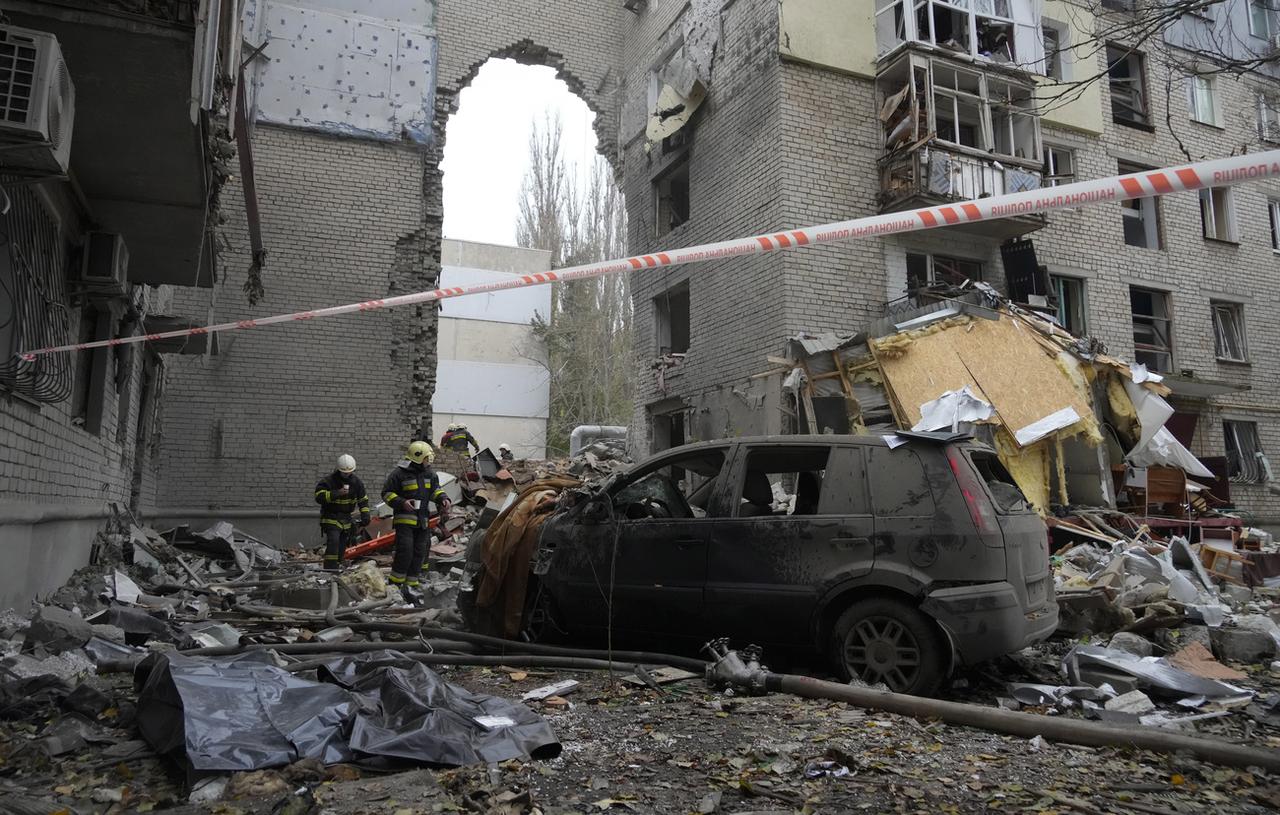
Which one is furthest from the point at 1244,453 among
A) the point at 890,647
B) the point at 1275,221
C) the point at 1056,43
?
the point at 890,647

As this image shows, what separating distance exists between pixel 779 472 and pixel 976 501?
1266mm

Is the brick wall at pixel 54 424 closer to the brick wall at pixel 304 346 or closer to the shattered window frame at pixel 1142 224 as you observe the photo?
the brick wall at pixel 304 346

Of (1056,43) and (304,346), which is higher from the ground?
(1056,43)

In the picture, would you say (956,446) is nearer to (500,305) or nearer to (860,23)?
(860,23)

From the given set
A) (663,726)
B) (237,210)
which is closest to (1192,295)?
(663,726)

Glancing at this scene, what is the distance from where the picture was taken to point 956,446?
482 cm

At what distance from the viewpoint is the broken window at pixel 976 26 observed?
14.8m

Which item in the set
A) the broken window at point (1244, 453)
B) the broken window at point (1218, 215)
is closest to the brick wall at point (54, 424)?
the broken window at point (1244, 453)

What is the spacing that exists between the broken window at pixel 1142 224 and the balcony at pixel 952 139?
11.9 ft

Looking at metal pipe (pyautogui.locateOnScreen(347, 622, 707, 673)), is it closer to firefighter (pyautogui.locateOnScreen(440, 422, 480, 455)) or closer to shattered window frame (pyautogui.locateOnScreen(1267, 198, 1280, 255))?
firefighter (pyautogui.locateOnScreen(440, 422, 480, 455))

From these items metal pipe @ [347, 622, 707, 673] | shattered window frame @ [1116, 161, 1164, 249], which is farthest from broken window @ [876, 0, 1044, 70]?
metal pipe @ [347, 622, 707, 673]

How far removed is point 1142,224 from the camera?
57.5 ft

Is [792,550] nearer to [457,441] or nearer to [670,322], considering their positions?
[457,441]

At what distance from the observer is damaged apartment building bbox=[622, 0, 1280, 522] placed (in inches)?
555
